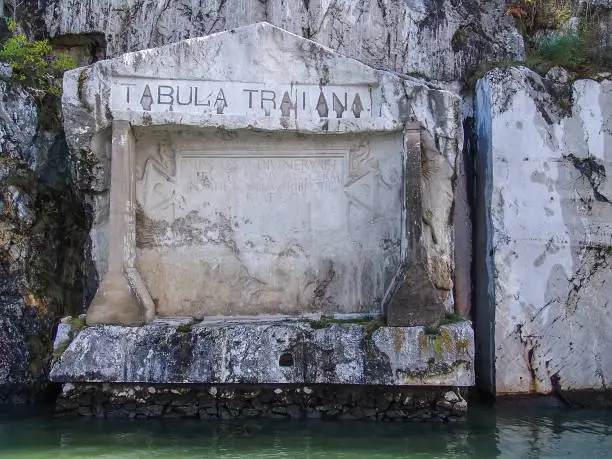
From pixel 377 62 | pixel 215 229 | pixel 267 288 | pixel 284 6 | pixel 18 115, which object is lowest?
pixel 267 288

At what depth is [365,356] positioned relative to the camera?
578 centimetres

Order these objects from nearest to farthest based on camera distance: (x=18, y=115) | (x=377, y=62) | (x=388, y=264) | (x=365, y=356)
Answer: (x=365, y=356) < (x=388, y=264) < (x=18, y=115) < (x=377, y=62)

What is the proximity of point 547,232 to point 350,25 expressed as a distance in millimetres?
3386

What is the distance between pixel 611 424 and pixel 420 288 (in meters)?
1.89

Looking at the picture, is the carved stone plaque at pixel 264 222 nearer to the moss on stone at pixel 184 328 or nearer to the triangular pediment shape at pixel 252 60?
the triangular pediment shape at pixel 252 60

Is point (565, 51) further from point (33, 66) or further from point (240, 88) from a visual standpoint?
point (33, 66)

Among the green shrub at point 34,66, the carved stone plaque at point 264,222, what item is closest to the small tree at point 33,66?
the green shrub at point 34,66

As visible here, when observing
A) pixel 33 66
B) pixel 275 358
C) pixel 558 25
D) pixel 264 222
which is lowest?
pixel 275 358

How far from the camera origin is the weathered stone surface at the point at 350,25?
8.48m

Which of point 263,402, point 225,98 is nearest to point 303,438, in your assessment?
point 263,402

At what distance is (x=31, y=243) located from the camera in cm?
722

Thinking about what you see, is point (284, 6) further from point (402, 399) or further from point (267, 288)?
point (402, 399)

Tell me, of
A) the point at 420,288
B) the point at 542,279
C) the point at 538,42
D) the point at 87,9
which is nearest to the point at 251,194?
the point at 420,288

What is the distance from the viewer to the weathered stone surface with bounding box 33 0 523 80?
8477 millimetres
